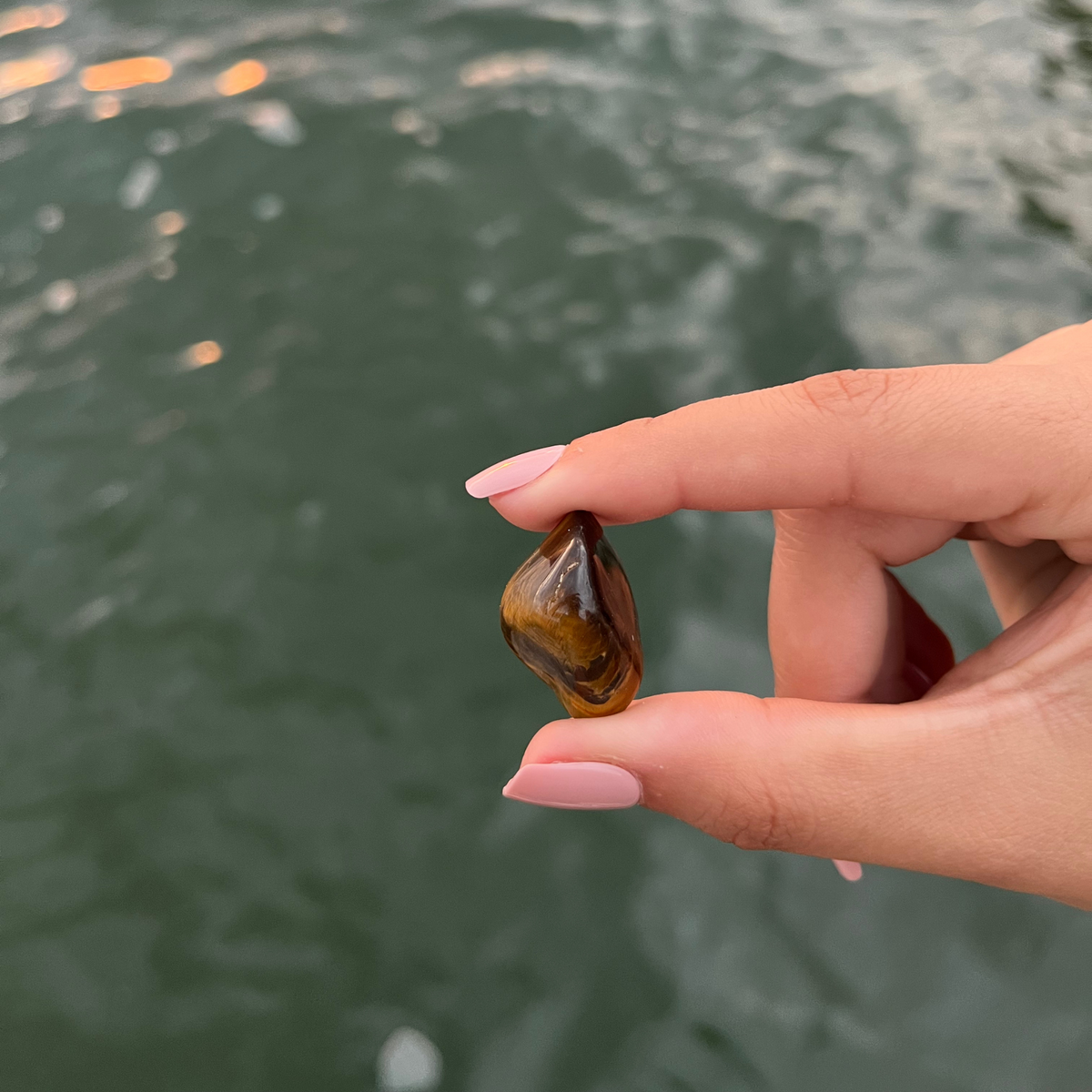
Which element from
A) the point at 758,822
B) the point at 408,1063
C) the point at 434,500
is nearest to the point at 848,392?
the point at 758,822

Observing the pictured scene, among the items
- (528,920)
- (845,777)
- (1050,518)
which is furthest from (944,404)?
(528,920)

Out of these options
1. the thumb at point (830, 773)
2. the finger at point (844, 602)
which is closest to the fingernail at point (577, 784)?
the thumb at point (830, 773)

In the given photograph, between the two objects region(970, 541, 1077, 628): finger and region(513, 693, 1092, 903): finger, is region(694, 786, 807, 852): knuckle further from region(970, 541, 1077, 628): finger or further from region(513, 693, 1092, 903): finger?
region(970, 541, 1077, 628): finger

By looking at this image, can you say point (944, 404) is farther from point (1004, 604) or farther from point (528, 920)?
point (528, 920)

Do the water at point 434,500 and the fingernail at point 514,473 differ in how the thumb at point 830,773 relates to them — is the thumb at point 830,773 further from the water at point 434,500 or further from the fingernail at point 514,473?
the water at point 434,500

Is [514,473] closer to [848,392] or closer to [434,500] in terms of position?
[848,392]
